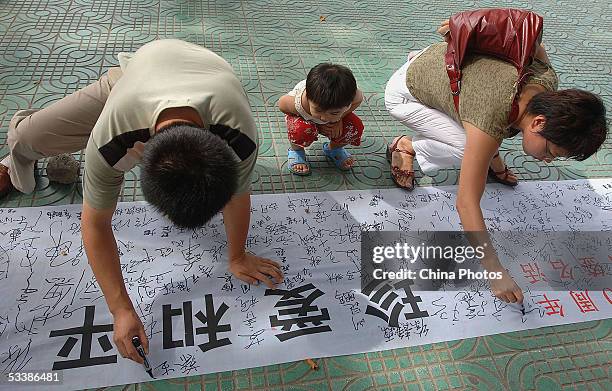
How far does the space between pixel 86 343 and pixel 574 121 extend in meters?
1.33

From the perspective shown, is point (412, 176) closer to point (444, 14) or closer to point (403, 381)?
point (403, 381)

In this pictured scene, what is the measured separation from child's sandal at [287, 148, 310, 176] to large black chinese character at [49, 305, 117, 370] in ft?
2.65

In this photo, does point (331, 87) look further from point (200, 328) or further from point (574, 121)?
point (200, 328)

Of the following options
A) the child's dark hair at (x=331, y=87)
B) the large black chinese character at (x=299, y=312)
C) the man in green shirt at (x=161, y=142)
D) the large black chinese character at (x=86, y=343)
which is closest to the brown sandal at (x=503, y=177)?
the child's dark hair at (x=331, y=87)

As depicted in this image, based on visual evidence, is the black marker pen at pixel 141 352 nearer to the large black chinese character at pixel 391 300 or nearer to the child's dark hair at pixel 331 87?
the large black chinese character at pixel 391 300

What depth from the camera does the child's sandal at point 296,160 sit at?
1.63 metres

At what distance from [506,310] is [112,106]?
118 centimetres

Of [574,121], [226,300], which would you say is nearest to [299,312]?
[226,300]

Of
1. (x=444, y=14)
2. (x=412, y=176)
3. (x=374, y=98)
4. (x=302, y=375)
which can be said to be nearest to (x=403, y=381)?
(x=302, y=375)

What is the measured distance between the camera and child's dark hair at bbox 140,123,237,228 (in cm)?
69

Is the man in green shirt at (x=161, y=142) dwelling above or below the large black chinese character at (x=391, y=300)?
above

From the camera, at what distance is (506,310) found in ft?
4.22
